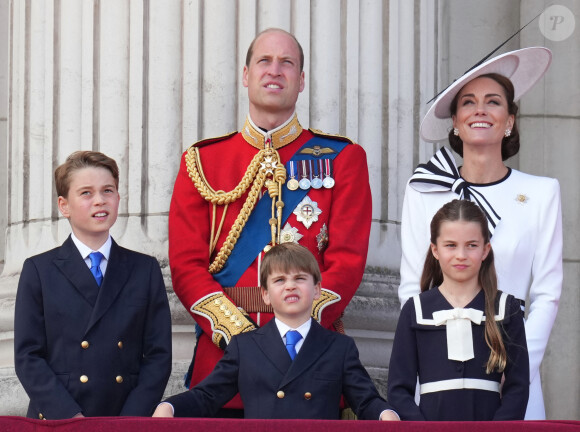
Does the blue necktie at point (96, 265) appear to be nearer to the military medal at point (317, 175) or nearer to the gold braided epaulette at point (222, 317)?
the gold braided epaulette at point (222, 317)

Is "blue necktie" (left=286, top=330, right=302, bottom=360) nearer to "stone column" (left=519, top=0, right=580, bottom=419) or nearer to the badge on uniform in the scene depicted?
the badge on uniform

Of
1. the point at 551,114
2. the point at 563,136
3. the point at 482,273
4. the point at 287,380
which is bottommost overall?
the point at 287,380

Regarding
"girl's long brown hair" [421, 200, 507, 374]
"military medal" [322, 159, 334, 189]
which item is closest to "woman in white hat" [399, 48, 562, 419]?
"girl's long brown hair" [421, 200, 507, 374]

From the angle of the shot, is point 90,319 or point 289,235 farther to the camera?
point 289,235

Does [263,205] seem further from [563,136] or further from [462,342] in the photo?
[563,136]

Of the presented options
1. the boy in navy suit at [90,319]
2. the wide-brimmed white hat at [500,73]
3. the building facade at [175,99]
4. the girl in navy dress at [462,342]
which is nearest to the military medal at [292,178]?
the wide-brimmed white hat at [500,73]

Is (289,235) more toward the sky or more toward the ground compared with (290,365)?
more toward the sky

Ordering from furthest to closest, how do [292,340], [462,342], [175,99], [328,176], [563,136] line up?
[563,136] → [175,99] → [328,176] → [292,340] → [462,342]

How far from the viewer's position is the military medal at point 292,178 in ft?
16.7

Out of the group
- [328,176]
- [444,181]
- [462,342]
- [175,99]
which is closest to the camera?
[462,342]

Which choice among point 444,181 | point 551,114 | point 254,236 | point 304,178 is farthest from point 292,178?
point 551,114

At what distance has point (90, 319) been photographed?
4.55m

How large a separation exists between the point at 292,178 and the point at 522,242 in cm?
88

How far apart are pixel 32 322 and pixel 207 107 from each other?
1823 mm
